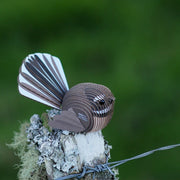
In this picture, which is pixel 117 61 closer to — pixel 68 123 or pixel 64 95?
pixel 64 95

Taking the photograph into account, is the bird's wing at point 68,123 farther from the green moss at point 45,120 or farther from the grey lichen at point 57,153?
the green moss at point 45,120

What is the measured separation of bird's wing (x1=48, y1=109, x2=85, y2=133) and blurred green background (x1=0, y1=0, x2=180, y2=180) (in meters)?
1.34

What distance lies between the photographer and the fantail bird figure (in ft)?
3.24

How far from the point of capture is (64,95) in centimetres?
109

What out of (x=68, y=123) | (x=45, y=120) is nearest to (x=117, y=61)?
(x=45, y=120)

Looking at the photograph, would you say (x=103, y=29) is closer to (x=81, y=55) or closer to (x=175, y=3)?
(x=81, y=55)

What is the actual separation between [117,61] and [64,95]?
182 centimetres

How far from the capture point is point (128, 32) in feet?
9.95

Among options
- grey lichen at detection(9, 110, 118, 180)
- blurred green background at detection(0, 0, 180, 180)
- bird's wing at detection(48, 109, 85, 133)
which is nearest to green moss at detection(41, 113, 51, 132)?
grey lichen at detection(9, 110, 118, 180)

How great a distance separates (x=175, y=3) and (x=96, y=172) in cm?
264

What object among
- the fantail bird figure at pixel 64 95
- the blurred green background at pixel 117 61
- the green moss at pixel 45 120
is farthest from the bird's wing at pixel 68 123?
the blurred green background at pixel 117 61

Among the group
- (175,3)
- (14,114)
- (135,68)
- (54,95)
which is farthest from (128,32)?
(54,95)

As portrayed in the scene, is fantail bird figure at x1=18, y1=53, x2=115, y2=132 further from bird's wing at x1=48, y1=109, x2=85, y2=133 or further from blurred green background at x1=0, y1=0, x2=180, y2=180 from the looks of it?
blurred green background at x1=0, y1=0, x2=180, y2=180

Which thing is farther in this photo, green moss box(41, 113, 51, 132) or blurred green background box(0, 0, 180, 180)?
blurred green background box(0, 0, 180, 180)
